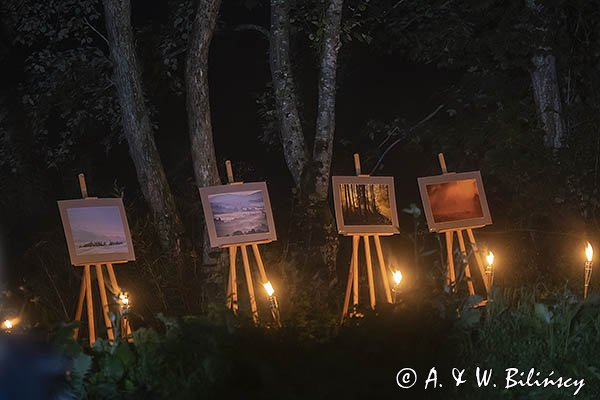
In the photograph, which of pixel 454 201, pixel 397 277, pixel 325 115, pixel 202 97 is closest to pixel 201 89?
pixel 202 97

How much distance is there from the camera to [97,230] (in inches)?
297

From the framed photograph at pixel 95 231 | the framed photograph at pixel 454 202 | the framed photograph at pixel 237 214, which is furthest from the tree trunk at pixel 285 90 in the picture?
the framed photograph at pixel 95 231

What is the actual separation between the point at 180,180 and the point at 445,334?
24.2 feet

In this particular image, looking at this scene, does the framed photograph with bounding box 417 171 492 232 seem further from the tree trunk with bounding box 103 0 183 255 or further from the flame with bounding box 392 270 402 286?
the tree trunk with bounding box 103 0 183 255

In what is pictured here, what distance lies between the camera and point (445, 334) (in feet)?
18.9

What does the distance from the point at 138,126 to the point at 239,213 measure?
6.82 feet

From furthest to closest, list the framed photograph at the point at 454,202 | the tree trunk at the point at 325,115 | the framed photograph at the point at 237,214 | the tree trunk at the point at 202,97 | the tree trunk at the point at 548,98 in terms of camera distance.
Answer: the tree trunk at the point at 548,98
the tree trunk at the point at 325,115
the tree trunk at the point at 202,97
the framed photograph at the point at 454,202
the framed photograph at the point at 237,214

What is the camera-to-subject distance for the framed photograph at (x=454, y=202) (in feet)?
26.9

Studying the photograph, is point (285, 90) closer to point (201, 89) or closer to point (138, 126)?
point (201, 89)

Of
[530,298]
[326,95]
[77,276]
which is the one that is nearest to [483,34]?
[326,95]

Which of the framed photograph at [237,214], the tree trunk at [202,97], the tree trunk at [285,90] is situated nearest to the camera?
the framed photograph at [237,214]

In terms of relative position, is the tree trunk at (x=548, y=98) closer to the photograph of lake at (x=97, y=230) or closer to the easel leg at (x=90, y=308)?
the photograph of lake at (x=97, y=230)

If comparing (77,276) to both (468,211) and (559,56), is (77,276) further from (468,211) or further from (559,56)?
(559,56)

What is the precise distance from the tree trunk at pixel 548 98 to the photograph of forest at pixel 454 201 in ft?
6.97
